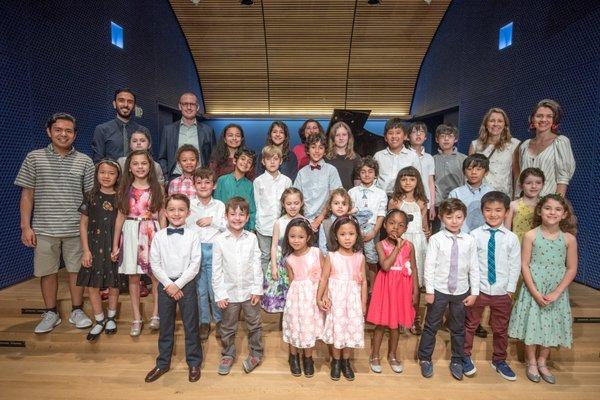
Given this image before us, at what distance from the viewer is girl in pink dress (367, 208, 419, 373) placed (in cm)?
269

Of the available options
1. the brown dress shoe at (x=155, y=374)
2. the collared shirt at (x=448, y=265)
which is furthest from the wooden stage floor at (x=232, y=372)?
the collared shirt at (x=448, y=265)

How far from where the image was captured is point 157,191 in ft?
9.60

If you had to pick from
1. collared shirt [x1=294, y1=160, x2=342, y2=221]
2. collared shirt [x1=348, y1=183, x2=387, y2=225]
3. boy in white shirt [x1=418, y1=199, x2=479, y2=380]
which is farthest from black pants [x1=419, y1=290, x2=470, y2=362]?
collared shirt [x1=294, y1=160, x2=342, y2=221]

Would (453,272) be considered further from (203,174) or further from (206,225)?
(203,174)

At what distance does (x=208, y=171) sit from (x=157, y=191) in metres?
0.44

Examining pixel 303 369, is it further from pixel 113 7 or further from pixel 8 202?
pixel 113 7

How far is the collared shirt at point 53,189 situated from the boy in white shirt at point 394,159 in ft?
8.67

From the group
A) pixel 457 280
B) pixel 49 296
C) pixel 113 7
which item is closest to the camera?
pixel 457 280

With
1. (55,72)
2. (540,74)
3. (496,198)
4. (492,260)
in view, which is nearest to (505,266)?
(492,260)

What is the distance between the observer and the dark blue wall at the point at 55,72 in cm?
370

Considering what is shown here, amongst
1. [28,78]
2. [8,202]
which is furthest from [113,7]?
[8,202]

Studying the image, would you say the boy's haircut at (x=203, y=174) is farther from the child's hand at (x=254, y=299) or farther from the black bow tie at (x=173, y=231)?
the child's hand at (x=254, y=299)

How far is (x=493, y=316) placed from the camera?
276cm

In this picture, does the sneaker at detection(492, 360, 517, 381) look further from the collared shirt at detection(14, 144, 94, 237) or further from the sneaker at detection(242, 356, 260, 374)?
the collared shirt at detection(14, 144, 94, 237)
